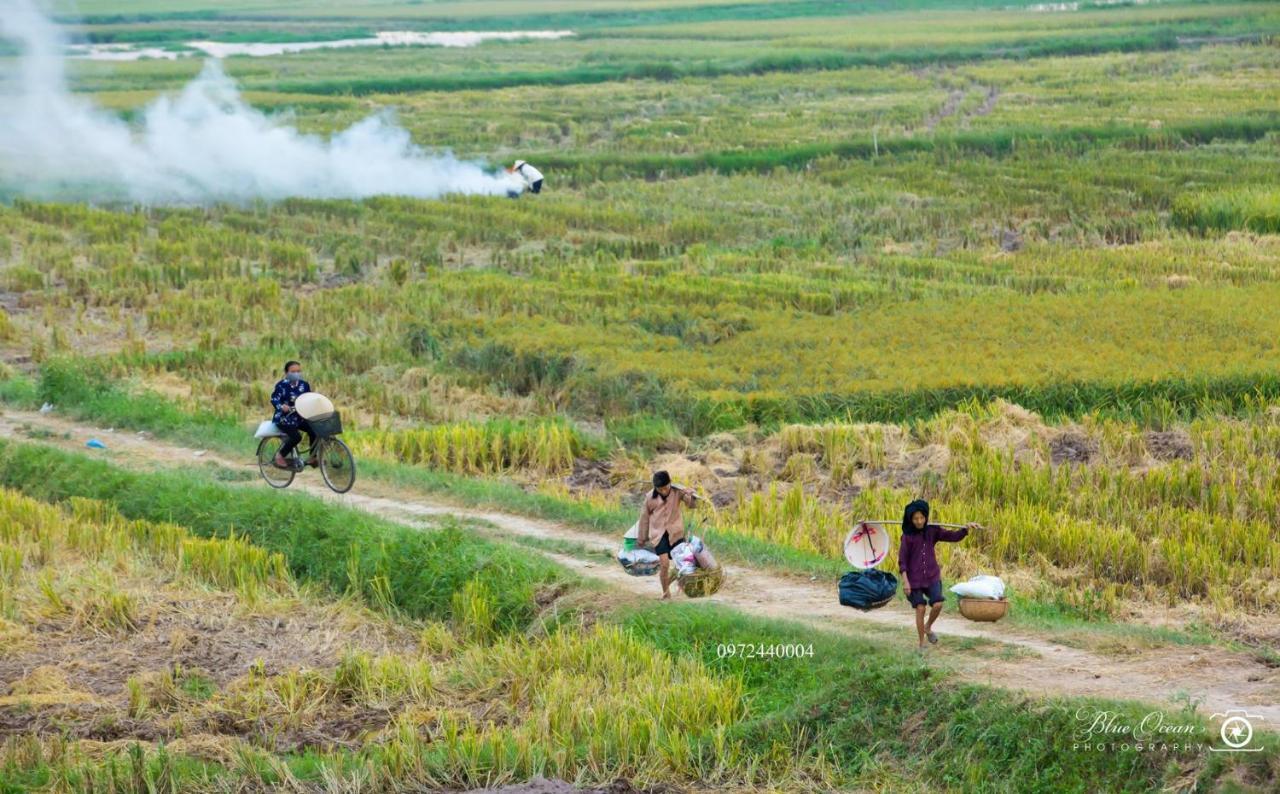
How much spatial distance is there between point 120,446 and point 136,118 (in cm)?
3153

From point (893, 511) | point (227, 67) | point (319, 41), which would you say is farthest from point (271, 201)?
point (319, 41)

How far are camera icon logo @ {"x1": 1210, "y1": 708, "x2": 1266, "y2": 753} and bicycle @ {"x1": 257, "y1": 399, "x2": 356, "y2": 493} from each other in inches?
341

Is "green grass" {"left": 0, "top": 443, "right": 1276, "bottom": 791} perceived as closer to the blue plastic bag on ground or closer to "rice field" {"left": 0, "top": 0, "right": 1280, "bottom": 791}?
"rice field" {"left": 0, "top": 0, "right": 1280, "bottom": 791}

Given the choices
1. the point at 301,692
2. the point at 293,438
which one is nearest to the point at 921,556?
the point at 301,692

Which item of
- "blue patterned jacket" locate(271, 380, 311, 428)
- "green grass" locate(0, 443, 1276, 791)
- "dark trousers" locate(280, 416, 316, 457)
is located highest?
"blue patterned jacket" locate(271, 380, 311, 428)

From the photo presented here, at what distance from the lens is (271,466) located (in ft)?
50.9

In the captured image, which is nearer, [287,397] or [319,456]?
[287,397]

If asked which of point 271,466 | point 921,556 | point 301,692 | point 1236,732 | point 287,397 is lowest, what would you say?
point 301,692

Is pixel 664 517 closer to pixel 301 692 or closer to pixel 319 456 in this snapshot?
pixel 301 692

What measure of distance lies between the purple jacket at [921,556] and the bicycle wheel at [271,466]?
7.47 metres

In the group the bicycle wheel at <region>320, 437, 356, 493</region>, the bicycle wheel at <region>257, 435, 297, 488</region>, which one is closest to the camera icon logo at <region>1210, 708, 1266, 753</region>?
the bicycle wheel at <region>320, 437, 356, 493</region>

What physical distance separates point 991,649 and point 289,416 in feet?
24.7

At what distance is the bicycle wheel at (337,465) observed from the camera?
1496 centimetres

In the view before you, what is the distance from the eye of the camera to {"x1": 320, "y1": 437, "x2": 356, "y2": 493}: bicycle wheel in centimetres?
1496
